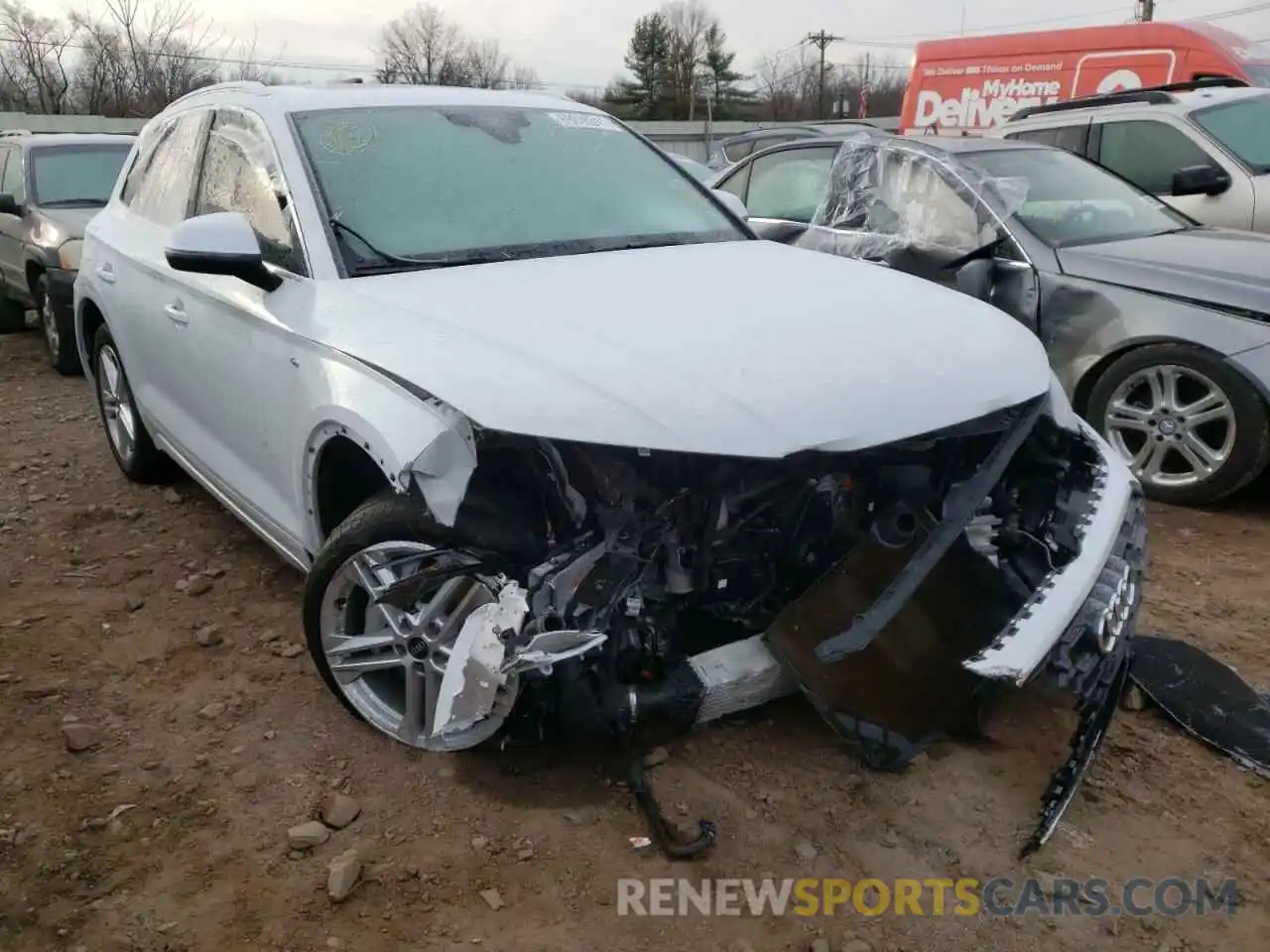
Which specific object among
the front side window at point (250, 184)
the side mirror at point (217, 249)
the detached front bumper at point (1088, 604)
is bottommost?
the detached front bumper at point (1088, 604)

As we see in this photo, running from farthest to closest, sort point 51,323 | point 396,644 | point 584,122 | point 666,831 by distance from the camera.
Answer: point 51,323 → point 584,122 → point 396,644 → point 666,831

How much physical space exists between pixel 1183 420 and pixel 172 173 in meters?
4.35

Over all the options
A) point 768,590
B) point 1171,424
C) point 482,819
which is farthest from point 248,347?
point 1171,424

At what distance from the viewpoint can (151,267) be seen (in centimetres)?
398

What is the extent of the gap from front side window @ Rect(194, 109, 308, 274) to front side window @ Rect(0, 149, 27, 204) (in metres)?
5.34

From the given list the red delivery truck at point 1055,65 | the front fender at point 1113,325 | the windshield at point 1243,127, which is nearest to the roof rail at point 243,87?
the front fender at point 1113,325

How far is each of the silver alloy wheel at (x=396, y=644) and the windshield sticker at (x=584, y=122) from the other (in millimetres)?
1993

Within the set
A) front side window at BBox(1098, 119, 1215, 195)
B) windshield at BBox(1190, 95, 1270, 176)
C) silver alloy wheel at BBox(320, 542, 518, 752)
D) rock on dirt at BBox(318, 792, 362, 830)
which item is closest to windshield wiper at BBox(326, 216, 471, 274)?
silver alloy wheel at BBox(320, 542, 518, 752)

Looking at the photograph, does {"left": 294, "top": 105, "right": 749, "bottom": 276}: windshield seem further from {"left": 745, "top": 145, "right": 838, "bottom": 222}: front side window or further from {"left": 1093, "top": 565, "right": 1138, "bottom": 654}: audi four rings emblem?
{"left": 745, "top": 145, "right": 838, "bottom": 222}: front side window

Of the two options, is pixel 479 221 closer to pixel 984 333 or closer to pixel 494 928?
pixel 984 333

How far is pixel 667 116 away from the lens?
5031cm

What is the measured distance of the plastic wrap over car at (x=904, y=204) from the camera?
5.18 metres

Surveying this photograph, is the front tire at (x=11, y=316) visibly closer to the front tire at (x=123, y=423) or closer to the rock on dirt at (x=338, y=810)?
the front tire at (x=123, y=423)

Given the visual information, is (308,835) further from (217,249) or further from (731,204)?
(731,204)
